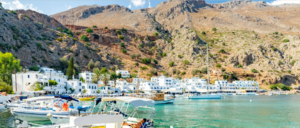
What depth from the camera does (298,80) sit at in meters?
104

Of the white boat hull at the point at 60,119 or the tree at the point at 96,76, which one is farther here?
the tree at the point at 96,76

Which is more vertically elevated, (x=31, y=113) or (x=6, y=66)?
(x=6, y=66)

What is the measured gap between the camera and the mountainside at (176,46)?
92.4m

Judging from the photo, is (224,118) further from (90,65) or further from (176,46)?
(176,46)

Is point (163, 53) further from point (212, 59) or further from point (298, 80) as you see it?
point (298, 80)

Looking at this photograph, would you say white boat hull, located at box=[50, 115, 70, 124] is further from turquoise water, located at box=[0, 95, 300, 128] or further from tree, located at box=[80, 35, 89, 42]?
tree, located at box=[80, 35, 89, 42]

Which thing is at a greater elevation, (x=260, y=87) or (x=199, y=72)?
(x=199, y=72)

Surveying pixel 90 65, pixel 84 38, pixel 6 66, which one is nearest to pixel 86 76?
pixel 90 65

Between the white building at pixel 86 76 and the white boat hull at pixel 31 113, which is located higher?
the white building at pixel 86 76

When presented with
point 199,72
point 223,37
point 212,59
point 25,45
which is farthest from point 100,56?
point 223,37

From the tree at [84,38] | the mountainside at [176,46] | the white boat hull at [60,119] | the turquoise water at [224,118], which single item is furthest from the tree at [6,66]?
the tree at [84,38]

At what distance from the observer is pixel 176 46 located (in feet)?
413

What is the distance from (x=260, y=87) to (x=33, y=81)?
96.1 metres

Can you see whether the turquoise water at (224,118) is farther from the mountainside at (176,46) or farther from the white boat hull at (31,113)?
the mountainside at (176,46)
